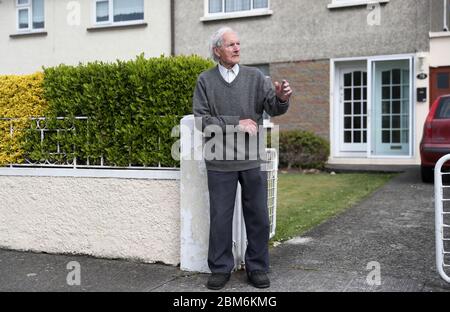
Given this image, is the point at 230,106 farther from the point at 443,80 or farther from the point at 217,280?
the point at 443,80

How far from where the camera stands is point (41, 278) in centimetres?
483

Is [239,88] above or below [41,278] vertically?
above

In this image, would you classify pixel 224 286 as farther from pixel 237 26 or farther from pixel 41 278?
pixel 237 26

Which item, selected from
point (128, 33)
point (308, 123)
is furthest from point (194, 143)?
point (128, 33)

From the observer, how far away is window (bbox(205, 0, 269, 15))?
14695mm

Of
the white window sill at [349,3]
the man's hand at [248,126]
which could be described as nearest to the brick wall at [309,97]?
the white window sill at [349,3]

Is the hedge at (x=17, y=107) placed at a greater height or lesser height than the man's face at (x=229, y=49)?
lesser

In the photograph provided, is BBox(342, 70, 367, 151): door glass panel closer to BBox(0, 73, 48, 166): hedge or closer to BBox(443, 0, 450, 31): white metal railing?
BBox(443, 0, 450, 31): white metal railing

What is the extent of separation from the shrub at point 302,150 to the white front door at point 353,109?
3.04 ft

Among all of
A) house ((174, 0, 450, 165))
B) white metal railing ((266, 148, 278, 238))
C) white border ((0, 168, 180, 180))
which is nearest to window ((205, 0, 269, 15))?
house ((174, 0, 450, 165))

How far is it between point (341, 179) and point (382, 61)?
12.4ft

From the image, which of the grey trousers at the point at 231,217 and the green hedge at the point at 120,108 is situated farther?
the green hedge at the point at 120,108

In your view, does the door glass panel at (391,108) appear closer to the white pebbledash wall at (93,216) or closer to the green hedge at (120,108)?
the green hedge at (120,108)

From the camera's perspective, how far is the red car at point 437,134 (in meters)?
9.05
